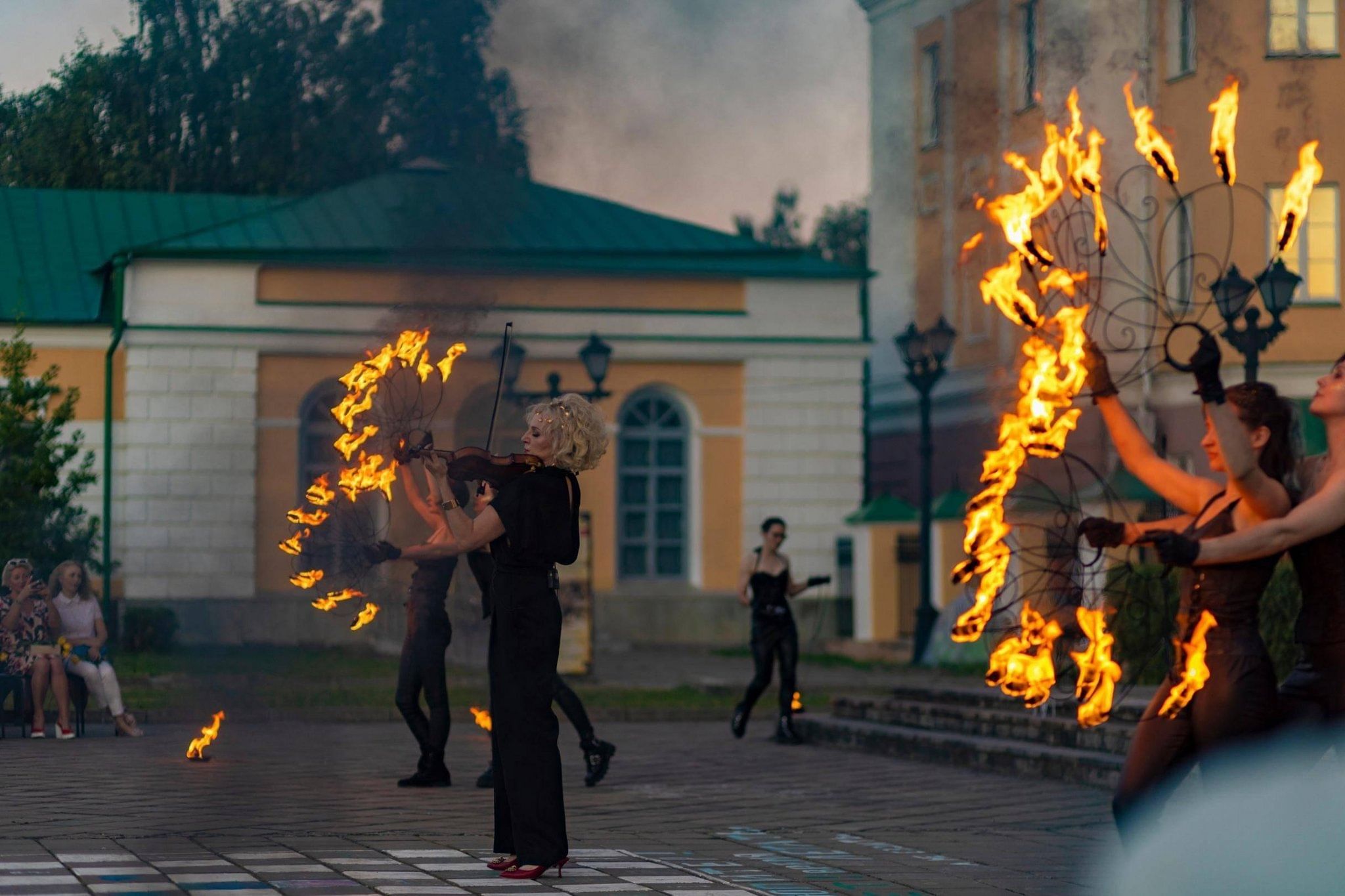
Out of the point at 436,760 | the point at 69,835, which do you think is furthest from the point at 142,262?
the point at 69,835

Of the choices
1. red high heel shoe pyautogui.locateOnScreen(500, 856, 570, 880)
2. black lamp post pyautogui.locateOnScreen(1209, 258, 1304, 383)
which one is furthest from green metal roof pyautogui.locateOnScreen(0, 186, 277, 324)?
black lamp post pyautogui.locateOnScreen(1209, 258, 1304, 383)

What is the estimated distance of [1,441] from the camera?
2050 cm

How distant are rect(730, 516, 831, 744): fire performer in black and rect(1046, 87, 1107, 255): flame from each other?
7.75 meters

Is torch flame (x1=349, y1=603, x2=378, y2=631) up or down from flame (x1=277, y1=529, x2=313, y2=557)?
down

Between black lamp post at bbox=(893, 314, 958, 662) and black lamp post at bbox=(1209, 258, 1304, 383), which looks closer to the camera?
black lamp post at bbox=(1209, 258, 1304, 383)

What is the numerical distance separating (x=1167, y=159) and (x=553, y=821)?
3364 millimetres

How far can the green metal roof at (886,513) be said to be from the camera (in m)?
29.9

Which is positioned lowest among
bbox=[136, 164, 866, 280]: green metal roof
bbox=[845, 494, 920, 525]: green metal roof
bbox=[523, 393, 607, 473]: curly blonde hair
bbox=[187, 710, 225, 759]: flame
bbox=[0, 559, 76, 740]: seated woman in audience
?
bbox=[187, 710, 225, 759]: flame

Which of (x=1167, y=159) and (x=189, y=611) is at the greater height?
(x=1167, y=159)

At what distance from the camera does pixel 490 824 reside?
9.88 m

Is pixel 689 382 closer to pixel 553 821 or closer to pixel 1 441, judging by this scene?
pixel 1 441

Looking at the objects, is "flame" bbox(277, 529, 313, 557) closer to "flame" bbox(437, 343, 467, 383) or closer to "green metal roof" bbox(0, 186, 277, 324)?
"flame" bbox(437, 343, 467, 383)

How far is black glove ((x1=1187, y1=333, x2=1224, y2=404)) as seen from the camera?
6.36 m

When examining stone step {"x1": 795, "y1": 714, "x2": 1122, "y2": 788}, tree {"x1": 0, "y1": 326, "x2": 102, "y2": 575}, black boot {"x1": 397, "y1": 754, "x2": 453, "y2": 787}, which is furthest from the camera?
tree {"x1": 0, "y1": 326, "x2": 102, "y2": 575}
